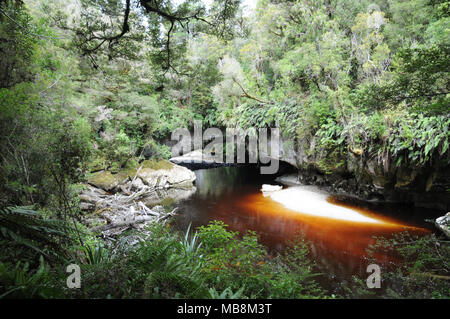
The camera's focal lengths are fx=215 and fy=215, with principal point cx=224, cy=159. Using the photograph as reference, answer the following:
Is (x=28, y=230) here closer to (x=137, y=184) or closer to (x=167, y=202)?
(x=167, y=202)

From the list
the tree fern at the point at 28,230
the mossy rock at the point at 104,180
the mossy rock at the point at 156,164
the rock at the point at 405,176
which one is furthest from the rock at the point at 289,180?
the tree fern at the point at 28,230

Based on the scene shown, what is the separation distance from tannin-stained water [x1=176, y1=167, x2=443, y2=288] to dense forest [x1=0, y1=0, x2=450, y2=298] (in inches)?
22.7

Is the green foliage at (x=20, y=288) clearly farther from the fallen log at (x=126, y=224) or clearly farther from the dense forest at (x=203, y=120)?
the fallen log at (x=126, y=224)

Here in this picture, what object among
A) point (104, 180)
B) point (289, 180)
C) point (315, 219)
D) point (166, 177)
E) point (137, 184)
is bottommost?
point (315, 219)

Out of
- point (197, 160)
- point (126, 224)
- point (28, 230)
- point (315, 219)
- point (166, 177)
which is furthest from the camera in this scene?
point (197, 160)

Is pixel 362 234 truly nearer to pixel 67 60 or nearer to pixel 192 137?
pixel 67 60

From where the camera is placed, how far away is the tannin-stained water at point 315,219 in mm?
5531

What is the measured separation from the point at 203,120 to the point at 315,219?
14402 millimetres

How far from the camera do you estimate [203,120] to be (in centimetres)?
1991

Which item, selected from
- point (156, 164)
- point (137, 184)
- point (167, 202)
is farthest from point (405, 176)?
point (156, 164)

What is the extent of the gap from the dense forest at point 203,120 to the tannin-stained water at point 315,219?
58 cm

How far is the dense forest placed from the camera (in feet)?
7.52
